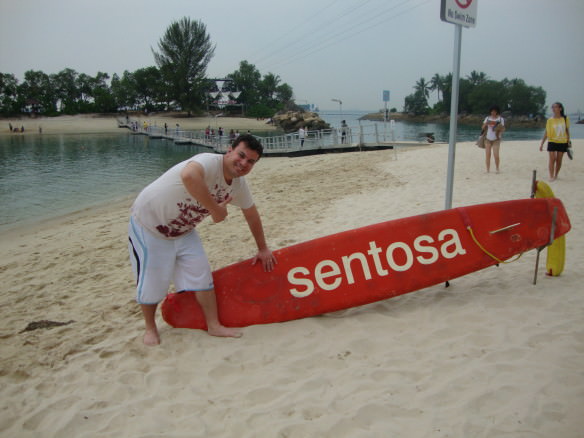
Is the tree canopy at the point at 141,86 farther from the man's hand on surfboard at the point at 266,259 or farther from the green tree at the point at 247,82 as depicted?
the man's hand on surfboard at the point at 266,259

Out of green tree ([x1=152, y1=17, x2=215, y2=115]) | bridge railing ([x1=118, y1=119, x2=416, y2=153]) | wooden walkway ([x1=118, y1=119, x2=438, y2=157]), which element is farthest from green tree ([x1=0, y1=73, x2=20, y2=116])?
wooden walkway ([x1=118, y1=119, x2=438, y2=157])

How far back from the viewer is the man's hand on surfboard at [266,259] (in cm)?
313

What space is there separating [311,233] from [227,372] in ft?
10.2

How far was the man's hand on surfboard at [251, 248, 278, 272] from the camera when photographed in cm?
313

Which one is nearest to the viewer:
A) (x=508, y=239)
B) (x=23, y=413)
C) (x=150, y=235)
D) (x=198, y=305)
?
(x=23, y=413)

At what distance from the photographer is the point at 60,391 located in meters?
2.41

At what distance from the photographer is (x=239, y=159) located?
8.45 ft

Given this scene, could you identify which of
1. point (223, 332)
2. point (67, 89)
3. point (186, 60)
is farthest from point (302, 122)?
point (223, 332)

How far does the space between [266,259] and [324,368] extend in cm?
99

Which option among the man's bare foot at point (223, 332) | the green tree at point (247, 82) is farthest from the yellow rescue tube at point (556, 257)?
the green tree at point (247, 82)

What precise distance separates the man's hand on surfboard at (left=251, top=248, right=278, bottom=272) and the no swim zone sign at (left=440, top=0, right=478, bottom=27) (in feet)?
7.97

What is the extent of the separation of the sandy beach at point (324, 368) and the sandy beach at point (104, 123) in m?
60.5

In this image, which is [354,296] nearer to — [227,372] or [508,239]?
[227,372]

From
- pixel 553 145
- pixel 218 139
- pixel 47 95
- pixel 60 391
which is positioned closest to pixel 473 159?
pixel 553 145
